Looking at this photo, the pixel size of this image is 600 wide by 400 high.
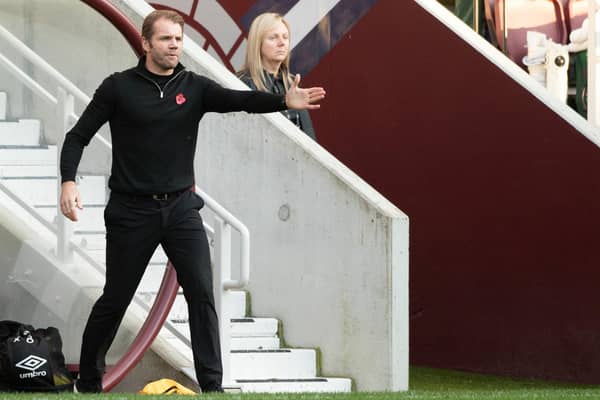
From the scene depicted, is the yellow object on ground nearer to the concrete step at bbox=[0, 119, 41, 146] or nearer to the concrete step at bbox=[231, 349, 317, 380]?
the concrete step at bbox=[231, 349, 317, 380]

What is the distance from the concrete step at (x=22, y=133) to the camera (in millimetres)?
9742

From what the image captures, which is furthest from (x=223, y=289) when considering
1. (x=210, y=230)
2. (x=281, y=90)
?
(x=281, y=90)

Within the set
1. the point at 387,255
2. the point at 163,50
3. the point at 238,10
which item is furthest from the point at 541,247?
the point at 163,50

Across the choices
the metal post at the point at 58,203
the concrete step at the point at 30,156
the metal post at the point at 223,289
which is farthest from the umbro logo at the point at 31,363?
the concrete step at the point at 30,156

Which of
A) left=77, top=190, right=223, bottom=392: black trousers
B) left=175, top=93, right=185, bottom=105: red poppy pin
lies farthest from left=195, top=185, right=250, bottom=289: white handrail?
left=175, top=93, right=185, bottom=105: red poppy pin

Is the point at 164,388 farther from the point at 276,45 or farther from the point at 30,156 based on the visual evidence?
the point at 276,45

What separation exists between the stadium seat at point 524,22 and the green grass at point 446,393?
319 cm

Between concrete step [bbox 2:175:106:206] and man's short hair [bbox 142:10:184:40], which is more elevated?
man's short hair [bbox 142:10:184:40]

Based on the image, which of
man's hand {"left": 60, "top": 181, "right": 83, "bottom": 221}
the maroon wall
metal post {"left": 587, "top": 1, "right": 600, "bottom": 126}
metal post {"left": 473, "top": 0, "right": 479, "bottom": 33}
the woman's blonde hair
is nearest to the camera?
man's hand {"left": 60, "top": 181, "right": 83, "bottom": 221}

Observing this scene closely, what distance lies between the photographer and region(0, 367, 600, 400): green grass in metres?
7.18

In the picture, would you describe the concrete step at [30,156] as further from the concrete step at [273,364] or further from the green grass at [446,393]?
the green grass at [446,393]

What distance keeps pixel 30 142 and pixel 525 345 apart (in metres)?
3.69

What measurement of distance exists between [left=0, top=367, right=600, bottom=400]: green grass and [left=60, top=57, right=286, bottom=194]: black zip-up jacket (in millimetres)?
984

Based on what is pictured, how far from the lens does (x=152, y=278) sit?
31.8 feet
